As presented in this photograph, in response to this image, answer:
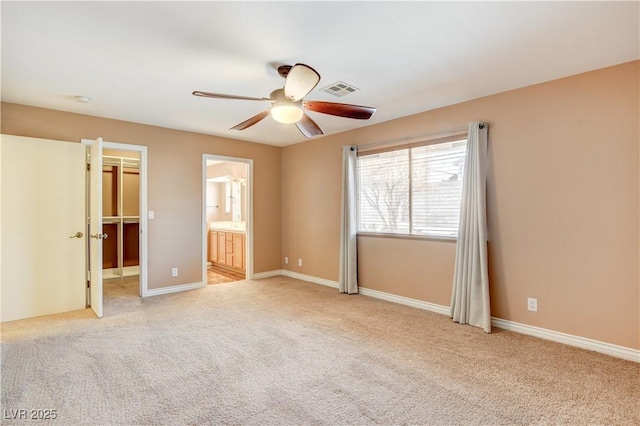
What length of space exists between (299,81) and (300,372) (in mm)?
2103

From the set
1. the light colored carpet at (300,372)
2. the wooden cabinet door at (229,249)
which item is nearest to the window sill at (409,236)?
the light colored carpet at (300,372)

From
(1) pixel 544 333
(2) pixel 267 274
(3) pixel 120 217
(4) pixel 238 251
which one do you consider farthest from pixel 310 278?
(3) pixel 120 217

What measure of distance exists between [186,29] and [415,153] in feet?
9.33

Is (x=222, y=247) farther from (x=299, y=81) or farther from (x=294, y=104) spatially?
(x=299, y=81)

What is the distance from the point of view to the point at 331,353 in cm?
269

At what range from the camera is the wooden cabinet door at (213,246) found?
6.88 metres

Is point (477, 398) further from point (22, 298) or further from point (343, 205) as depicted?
point (22, 298)

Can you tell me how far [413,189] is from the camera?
4016mm

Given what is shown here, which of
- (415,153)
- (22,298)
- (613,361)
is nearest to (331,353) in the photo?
(613,361)

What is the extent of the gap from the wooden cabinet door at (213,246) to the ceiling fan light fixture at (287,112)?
15.7ft

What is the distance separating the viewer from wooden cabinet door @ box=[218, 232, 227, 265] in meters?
6.54

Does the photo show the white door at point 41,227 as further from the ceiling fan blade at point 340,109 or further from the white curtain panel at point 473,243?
the white curtain panel at point 473,243

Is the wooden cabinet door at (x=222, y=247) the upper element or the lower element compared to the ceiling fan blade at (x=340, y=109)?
lower

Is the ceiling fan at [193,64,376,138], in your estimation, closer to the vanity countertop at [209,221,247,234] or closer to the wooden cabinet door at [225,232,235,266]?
the vanity countertop at [209,221,247,234]
